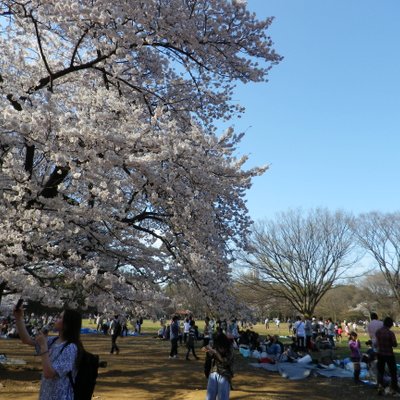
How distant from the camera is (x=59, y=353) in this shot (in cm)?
307

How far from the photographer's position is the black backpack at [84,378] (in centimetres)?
312

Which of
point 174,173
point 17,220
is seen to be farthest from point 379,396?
point 17,220

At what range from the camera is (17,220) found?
7832mm

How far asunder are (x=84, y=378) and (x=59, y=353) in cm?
30

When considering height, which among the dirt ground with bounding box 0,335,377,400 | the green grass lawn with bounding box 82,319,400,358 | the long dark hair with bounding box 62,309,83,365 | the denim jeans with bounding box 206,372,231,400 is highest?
the long dark hair with bounding box 62,309,83,365

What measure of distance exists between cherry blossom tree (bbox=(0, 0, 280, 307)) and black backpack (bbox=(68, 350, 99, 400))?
4.41m

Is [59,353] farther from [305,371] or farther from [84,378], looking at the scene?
[305,371]

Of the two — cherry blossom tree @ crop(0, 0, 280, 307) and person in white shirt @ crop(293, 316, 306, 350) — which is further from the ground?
cherry blossom tree @ crop(0, 0, 280, 307)

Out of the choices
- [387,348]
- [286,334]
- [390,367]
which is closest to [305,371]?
[390,367]

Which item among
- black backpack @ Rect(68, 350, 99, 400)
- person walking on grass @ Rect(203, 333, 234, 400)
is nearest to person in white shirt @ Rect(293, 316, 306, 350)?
person walking on grass @ Rect(203, 333, 234, 400)

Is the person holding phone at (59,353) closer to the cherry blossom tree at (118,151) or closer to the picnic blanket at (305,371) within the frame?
the cherry blossom tree at (118,151)

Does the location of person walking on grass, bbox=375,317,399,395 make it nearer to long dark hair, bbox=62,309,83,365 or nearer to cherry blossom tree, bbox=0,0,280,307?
cherry blossom tree, bbox=0,0,280,307

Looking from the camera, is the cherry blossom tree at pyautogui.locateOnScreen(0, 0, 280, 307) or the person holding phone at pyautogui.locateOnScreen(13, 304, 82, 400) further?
the cherry blossom tree at pyautogui.locateOnScreen(0, 0, 280, 307)

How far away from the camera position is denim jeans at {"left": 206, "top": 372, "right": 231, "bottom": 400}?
17.4 feet
